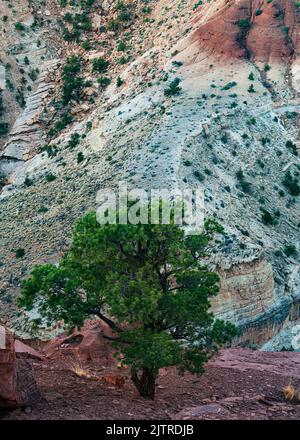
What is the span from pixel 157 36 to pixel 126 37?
4.19m

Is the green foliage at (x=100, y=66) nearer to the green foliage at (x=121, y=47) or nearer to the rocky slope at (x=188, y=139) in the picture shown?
the rocky slope at (x=188, y=139)

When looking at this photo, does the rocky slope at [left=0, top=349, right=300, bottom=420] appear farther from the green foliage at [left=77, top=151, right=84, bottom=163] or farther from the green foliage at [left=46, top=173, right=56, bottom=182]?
the green foliage at [left=46, top=173, right=56, bottom=182]

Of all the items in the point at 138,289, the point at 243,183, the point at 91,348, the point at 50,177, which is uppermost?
the point at 50,177

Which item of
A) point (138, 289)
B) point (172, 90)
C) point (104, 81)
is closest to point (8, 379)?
point (138, 289)

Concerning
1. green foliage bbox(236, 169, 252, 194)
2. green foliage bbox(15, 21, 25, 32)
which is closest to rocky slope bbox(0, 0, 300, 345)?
green foliage bbox(236, 169, 252, 194)

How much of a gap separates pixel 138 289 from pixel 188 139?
77.4ft

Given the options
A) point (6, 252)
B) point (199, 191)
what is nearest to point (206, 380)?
point (199, 191)

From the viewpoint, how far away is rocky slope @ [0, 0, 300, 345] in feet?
144

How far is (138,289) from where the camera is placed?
25344mm

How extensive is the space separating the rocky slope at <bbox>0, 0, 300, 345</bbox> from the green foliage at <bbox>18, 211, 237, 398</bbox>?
45.3 feet

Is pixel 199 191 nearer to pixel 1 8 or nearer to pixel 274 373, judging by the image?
pixel 274 373

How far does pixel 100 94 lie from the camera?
59.9 metres

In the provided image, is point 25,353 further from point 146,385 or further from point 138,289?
point 138,289

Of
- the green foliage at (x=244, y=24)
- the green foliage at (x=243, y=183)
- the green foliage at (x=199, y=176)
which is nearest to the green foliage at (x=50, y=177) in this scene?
the green foliage at (x=199, y=176)
